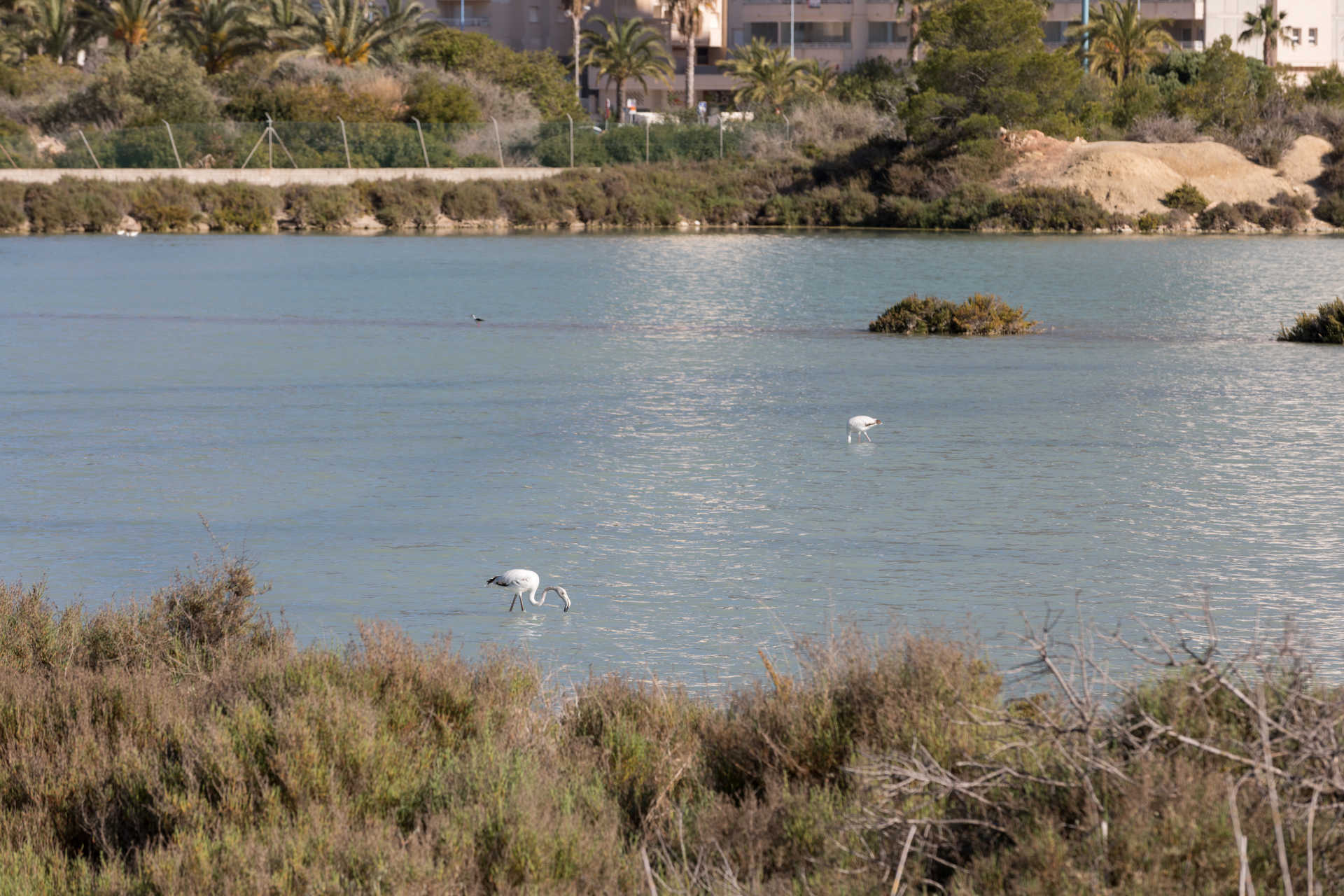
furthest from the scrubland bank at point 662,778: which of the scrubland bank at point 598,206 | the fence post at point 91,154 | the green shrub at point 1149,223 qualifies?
the fence post at point 91,154

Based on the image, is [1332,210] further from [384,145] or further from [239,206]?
[239,206]

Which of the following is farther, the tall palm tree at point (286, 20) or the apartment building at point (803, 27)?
the apartment building at point (803, 27)

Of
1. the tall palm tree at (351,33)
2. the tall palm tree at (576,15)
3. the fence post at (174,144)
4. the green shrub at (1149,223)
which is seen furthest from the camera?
the tall palm tree at (576,15)

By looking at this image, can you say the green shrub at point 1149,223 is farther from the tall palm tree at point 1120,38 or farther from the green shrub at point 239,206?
the green shrub at point 239,206

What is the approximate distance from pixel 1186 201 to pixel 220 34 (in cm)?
4319

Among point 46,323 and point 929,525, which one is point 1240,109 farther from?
point 929,525

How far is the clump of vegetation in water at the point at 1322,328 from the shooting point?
21.4m

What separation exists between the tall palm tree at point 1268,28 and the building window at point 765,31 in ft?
91.2

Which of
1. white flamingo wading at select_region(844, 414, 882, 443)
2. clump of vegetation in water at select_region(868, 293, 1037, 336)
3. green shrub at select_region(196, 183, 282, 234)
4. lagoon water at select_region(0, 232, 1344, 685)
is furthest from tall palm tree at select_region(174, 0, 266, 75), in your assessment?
white flamingo wading at select_region(844, 414, 882, 443)

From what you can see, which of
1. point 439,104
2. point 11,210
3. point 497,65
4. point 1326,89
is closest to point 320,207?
point 11,210


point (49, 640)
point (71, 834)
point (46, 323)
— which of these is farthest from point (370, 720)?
point (46, 323)

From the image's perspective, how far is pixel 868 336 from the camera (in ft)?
73.9

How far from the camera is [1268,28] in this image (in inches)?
3339

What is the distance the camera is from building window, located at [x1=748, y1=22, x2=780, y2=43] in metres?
101
